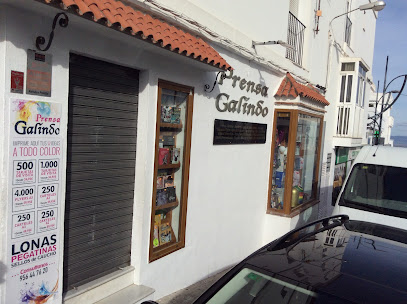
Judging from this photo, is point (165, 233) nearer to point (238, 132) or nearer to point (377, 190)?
point (238, 132)

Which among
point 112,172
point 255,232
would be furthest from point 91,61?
point 255,232

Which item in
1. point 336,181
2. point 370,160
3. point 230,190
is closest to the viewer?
point 370,160

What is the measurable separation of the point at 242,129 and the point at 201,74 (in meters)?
1.66

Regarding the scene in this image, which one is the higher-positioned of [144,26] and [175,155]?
[144,26]

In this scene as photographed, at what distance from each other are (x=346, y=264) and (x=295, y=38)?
25.2ft

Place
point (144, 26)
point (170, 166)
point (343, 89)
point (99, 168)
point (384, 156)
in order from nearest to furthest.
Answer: point (144, 26) → point (99, 168) → point (170, 166) → point (384, 156) → point (343, 89)

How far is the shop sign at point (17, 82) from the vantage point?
294 centimetres

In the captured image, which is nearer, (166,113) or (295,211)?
(166,113)

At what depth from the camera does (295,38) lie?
9031 millimetres

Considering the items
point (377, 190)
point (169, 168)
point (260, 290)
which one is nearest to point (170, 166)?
point (169, 168)

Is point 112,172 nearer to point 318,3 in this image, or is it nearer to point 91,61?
point 91,61

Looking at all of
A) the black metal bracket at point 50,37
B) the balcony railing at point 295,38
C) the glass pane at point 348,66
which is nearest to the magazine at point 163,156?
the black metal bracket at point 50,37

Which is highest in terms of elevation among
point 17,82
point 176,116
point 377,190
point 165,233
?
point 17,82

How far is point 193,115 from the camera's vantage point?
17.2ft
